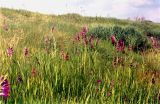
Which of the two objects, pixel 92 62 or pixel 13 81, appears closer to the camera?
pixel 13 81

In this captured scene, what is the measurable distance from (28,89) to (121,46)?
2.17 m

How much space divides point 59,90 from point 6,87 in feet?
8.19

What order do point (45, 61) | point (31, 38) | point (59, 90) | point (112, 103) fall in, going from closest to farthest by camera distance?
point (112, 103)
point (59, 90)
point (45, 61)
point (31, 38)

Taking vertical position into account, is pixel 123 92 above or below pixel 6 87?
below

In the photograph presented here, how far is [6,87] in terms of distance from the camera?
9.96 ft

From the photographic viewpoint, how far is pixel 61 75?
228 inches

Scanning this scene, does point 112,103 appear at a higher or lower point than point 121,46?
lower

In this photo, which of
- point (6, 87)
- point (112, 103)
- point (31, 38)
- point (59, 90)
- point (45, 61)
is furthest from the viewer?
point (31, 38)

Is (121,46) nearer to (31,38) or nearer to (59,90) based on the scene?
(59,90)

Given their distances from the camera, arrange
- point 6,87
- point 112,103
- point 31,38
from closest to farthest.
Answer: point 6,87 < point 112,103 < point 31,38

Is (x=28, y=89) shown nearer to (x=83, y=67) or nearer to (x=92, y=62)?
(x=83, y=67)

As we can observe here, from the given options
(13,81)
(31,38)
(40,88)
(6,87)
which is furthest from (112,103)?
(31,38)

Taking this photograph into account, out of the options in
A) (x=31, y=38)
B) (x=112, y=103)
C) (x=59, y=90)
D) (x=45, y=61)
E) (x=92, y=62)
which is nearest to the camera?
(x=112, y=103)

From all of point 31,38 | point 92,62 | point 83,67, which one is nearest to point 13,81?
point 83,67
